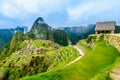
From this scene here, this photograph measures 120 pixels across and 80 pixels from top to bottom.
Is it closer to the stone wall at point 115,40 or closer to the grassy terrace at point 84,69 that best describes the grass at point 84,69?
the grassy terrace at point 84,69

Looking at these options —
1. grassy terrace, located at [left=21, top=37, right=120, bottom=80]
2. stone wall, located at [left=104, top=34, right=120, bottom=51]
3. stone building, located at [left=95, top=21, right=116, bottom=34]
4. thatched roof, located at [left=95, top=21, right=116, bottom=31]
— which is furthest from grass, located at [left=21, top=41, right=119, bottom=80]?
thatched roof, located at [left=95, top=21, right=116, bottom=31]

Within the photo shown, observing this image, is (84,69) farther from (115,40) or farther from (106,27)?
(106,27)

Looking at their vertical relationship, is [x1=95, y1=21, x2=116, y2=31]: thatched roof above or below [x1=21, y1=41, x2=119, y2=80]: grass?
above

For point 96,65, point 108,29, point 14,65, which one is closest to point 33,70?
point 14,65

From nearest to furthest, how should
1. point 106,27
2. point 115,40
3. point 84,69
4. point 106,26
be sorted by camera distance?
Result: point 84,69 → point 115,40 → point 106,27 → point 106,26

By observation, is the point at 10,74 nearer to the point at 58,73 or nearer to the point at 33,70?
the point at 33,70

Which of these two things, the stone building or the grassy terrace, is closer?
the grassy terrace

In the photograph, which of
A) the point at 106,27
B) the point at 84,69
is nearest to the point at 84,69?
the point at 84,69

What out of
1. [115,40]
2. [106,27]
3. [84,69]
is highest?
[106,27]

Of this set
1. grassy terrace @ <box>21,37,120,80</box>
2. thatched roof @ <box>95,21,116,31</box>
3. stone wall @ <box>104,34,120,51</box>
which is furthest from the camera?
thatched roof @ <box>95,21,116,31</box>

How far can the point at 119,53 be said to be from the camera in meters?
69.9

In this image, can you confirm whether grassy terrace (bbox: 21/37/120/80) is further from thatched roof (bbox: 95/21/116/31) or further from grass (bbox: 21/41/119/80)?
thatched roof (bbox: 95/21/116/31)

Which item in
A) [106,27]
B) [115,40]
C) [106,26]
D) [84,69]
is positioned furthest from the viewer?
[106,26]

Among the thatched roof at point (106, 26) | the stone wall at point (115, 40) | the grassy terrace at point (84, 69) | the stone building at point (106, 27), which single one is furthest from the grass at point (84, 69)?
the thatched roof at point (106, 26)
